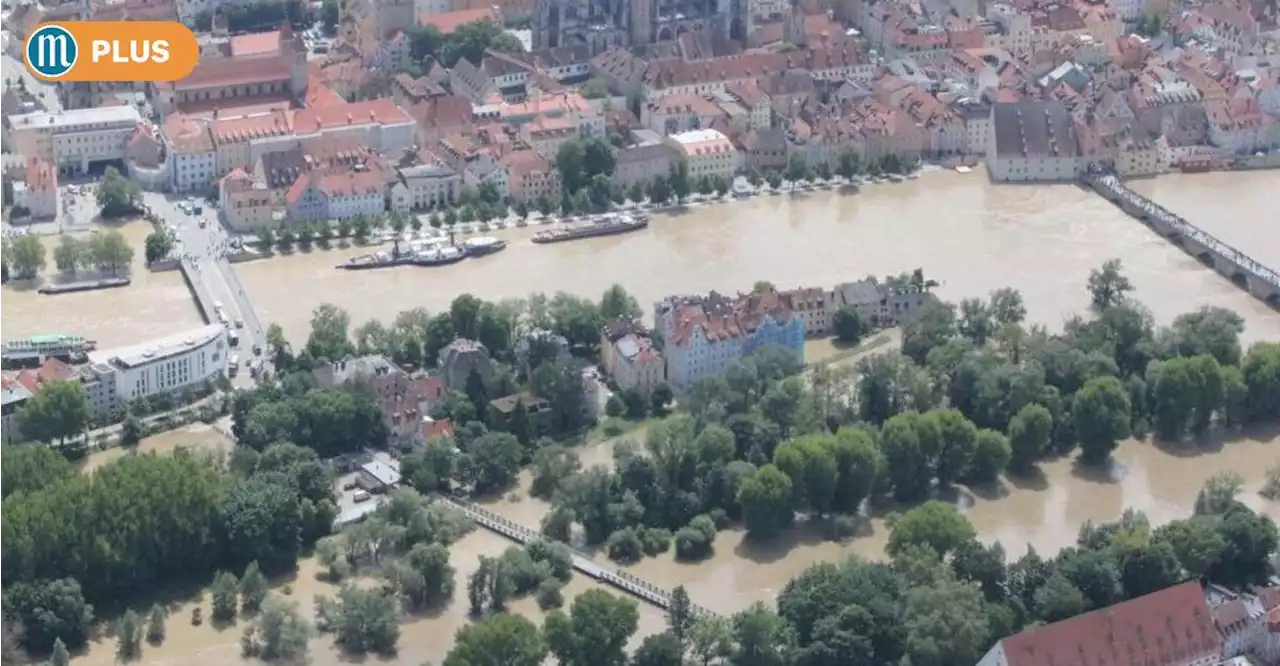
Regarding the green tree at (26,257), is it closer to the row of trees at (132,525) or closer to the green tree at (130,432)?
the green tree at (130,432)

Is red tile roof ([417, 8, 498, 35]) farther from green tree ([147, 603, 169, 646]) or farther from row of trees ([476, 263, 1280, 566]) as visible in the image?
green tree ([147, 603, 169, 646])

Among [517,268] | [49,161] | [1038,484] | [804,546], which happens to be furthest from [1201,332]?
[49,161]

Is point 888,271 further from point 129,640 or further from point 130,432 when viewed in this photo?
point 129,640

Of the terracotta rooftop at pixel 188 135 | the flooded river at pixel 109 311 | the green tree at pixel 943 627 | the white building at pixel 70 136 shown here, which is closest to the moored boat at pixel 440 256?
the flooded river at pixel 109 311

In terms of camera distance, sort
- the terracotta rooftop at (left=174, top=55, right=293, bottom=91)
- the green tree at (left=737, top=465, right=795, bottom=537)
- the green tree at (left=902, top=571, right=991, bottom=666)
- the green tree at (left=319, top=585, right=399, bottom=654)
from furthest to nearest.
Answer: the terracotta rooftop at (left=174, top=55, right=293, bottom=91) < the green tree at (left=737, top=465, right=795, bottom=537) < the green tree at (left=319, top=585, right=399, bottom=654) < the green tree at (left=902, top=571, right=991, bottom=666)

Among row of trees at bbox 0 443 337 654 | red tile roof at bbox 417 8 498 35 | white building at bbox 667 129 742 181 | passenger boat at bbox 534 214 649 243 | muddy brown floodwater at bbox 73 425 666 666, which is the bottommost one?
muddy brown floodwater at bbox 73 425 666 666

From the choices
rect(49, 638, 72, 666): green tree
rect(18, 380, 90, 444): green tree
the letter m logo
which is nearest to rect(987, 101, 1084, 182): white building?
the letter m logo

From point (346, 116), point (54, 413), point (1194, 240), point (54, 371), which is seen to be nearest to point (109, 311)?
point (54, 371)
